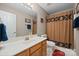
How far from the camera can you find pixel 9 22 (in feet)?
4.60

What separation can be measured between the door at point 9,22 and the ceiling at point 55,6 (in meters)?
0.61

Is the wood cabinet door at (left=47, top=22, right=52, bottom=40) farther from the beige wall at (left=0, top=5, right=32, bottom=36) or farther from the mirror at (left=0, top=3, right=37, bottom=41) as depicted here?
the beige wall at (left=0, top=5, right=32, bottom=36)

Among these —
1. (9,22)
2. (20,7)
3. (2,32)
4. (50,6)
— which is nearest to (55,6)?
(50,6)

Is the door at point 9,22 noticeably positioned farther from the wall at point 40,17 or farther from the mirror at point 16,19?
the wall at point 40,17

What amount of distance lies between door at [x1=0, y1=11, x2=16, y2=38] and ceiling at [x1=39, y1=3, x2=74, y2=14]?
0.61 m

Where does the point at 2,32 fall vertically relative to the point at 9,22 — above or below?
below

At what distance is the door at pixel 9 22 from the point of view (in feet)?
4.34

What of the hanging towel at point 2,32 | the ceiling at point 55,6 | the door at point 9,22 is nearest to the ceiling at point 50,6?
the ceiling at point 55,6

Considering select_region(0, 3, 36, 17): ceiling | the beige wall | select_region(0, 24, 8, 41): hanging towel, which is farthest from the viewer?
the beige wall

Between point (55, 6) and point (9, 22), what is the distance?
891mm

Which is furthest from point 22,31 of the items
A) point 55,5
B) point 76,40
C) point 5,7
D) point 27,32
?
point 76,40

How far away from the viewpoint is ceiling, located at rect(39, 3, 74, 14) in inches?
55.8

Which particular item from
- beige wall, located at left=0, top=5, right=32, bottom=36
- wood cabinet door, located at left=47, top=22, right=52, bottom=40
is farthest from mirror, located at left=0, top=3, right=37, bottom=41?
wood cabinet door, located at left=47, top=22, right=52, bottom=40

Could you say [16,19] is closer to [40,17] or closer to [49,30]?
[40,17]
